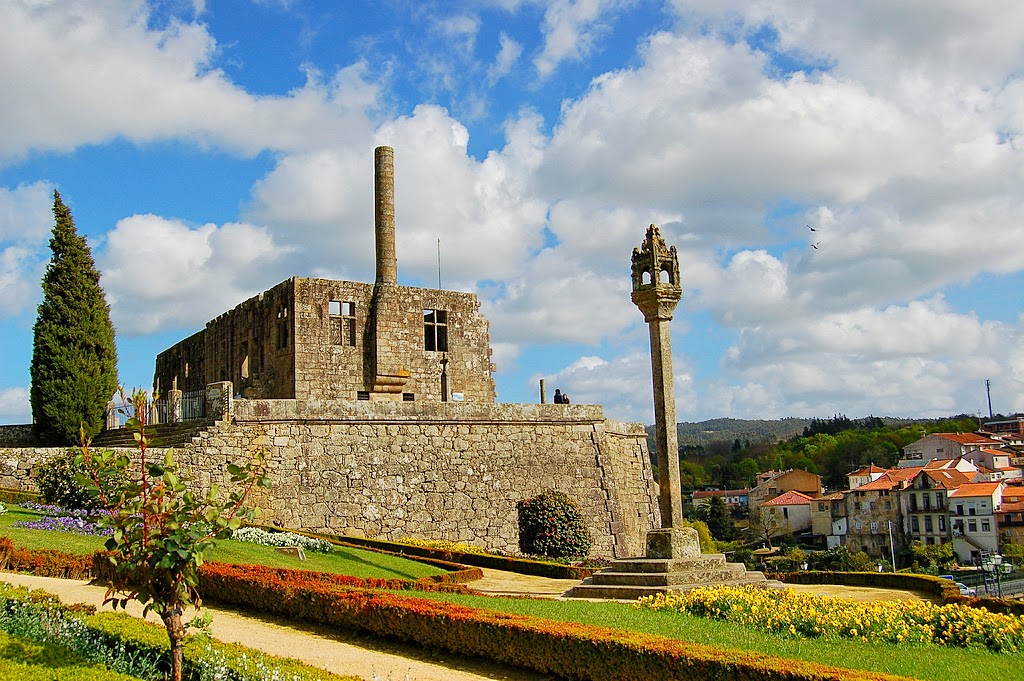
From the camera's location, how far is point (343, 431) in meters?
25.4

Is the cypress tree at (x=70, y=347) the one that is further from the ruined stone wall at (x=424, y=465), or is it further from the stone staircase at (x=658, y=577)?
the stone staircase at (x=658, y=577)

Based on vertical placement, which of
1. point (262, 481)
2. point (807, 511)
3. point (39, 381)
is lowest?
point (807, 511)

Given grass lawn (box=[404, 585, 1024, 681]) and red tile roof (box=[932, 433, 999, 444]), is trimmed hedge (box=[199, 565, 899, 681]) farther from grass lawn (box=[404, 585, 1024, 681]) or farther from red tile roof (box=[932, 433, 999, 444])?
red tile roof (box=[932, 433, 999, 444])

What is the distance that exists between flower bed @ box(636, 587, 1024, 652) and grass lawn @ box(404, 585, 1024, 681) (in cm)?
29

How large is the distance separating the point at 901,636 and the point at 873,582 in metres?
9.30

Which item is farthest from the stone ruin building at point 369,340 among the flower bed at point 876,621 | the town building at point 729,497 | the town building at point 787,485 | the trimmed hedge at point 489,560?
the town building at point 729,497

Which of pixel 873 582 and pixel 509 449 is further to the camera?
pixel 509 449

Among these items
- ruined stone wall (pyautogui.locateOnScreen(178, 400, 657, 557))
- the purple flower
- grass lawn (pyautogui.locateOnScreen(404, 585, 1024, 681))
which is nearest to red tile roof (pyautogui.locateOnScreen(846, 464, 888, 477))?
ruined stone wall (pyautogui.locateOnScreen(178, 400, 657, 557))

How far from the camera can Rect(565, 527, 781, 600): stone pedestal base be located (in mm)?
14901

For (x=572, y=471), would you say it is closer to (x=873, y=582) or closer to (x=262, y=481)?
(x=873, y=582)

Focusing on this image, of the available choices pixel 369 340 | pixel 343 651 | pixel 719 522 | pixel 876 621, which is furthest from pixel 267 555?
pixel 719 522

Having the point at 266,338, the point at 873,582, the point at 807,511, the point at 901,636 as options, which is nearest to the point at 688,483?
the point at 807,511

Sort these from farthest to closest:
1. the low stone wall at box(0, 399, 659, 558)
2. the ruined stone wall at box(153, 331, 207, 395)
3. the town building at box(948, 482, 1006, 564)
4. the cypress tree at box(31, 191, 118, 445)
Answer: the town building at box(948, 482, 1006, 564), the ruined stone wall at box(153, 331, 207, 395), the cypress tree at box(31, 191, 118, 445), the low stone wall at box(0, 399, 659, 558)

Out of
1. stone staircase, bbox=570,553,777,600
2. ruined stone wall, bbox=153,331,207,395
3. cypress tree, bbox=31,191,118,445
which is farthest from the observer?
ruined stone wall, bbox=153,331,207,395
